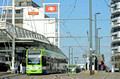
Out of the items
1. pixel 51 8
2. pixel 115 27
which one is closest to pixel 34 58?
pixel 51 8

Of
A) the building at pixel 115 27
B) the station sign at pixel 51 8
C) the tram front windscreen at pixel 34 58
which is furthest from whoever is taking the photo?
the building at pixel 115 27

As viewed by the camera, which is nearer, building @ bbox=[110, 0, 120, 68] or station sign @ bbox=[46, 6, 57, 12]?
station sign @ bbox=[46, 6, 57, 12]

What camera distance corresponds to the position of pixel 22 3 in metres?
114

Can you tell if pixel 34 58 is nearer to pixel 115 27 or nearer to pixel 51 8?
pixel 51 8

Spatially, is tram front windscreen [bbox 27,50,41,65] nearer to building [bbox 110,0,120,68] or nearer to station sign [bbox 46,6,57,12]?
station sign [bbox 46,6,57,12]

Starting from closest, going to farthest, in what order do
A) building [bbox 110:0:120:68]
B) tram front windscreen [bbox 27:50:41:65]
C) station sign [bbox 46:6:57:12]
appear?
tram front windscreen [bbox 27:50:41:65], station sign [bbox 46:6:57:12], building [bbox 110:0:120:68]

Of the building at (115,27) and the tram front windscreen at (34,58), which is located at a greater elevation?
the building at (115,27)

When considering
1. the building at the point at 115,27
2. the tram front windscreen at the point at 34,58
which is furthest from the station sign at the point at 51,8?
the tram front windscreen at the point at 34,58

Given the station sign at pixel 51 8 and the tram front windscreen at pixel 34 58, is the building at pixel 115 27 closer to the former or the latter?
the station sign at pixel 51 8

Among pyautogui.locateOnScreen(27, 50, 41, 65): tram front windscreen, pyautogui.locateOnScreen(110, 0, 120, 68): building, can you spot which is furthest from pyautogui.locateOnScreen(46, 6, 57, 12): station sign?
pyautogui.locateOnScreen(27, 50, 41, 65): tram front windscreen

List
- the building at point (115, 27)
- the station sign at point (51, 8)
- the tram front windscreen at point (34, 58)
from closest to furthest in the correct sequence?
1. the tram front windscreen at point (34, 58)
2. the station sign at point (51, 8)
3. the building at point (115, 27)

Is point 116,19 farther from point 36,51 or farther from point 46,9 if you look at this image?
point 36,51

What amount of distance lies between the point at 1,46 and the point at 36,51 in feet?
80.5

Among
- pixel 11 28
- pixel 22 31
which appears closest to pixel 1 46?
pixel 22 31
